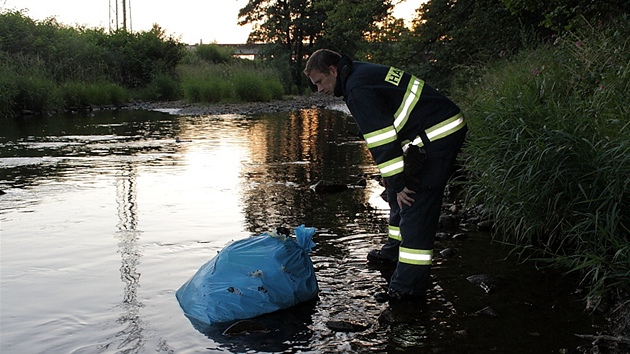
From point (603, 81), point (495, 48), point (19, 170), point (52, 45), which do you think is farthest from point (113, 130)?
point (52, 45)

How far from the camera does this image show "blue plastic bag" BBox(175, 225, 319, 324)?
14.9 feet

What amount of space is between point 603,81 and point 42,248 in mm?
5684

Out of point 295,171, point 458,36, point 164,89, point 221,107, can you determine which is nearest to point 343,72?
point 295,171

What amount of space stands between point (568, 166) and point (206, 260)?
311 centimetres

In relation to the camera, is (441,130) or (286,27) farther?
(286,27)

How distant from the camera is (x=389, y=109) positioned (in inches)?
194

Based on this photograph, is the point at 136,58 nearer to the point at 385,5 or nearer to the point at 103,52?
the point at 103,52

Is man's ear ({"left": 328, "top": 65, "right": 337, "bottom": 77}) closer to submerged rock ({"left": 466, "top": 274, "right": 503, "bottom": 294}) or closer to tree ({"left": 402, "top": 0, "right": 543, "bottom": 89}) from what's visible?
submerged rock ({"left": 466, "top": 274, "right": 503, "bottom": 294})

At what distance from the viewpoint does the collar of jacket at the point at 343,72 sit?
195 inches

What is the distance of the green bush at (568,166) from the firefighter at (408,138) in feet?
2.57

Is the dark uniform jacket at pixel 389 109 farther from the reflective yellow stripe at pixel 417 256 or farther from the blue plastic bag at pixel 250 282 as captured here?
the blue plastic bag at pixel 250 282

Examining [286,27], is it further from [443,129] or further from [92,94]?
[443,129]

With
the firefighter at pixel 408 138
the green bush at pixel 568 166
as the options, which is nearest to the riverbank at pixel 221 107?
the green bush at pixel 568 166

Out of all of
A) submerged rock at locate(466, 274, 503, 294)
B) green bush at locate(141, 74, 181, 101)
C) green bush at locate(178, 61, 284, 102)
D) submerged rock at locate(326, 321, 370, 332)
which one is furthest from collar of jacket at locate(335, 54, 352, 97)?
green bush at locate(141, 74, 181, 101)
